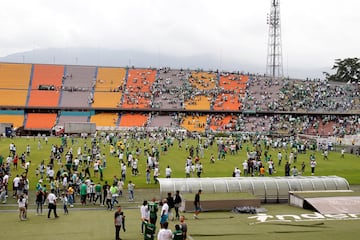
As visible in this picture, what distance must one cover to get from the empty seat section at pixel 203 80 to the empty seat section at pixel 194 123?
1157cm

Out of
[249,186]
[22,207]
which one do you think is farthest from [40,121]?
[22,207]

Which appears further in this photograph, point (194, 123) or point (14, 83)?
point (14, 83)

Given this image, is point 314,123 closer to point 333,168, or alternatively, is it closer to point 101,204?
point 333,168

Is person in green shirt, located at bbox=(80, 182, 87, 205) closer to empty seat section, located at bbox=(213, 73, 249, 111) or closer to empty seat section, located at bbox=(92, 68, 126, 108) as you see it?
empty seat section, located at bbox=(92, 68, 126, 108)

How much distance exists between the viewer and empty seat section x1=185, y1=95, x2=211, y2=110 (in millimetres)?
77869

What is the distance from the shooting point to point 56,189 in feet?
80.3

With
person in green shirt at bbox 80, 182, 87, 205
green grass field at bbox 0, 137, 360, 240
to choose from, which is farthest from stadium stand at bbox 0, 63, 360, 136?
green grass field at bbox 0, 137, 360, 240

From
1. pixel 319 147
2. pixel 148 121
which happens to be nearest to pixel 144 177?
pixel 319 147

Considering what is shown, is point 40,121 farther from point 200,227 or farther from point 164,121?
point 200,227

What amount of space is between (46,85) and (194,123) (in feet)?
98.7

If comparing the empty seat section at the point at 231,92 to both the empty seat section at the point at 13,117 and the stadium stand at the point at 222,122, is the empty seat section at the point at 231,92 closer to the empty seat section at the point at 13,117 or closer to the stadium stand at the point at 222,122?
the stadium stand at the point at 222,122

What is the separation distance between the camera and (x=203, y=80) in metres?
88.9

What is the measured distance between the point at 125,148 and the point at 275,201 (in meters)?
23.1

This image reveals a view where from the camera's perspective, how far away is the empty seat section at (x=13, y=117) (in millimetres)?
71000
